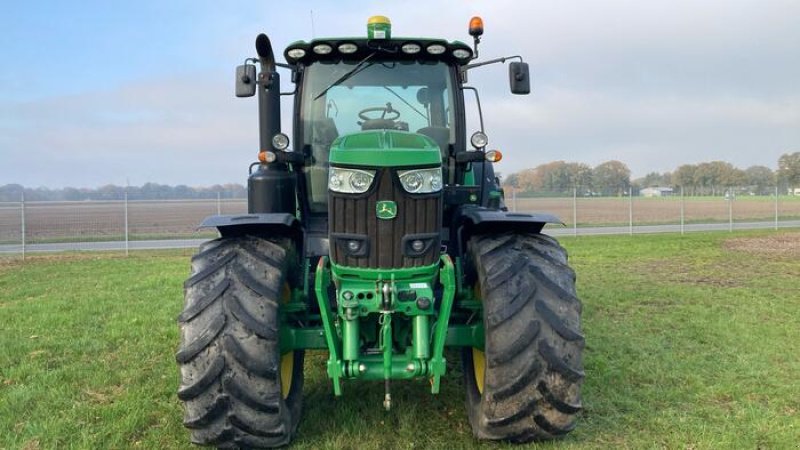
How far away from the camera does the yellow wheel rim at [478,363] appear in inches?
160

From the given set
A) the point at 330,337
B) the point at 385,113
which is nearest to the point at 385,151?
the point at 330,337

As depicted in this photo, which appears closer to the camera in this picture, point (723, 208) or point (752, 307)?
point (752, 307)

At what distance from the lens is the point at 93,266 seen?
13.9 metres

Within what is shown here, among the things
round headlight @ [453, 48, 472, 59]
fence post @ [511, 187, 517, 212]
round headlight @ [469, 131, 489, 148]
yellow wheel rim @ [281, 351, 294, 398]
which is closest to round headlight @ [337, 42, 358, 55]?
round headlight @ [453, 48, 472, 59]

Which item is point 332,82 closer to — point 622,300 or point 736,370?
point 736,370

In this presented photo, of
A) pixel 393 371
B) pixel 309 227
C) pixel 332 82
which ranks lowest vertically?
pixel 393 371

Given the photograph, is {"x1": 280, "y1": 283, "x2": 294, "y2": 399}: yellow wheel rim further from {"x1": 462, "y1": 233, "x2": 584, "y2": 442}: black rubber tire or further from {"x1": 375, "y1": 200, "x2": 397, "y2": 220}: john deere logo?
{"x1": 462, "y1": 233, "x2": 584, "y2": 442}: black rubber tire

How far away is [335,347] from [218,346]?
64cm

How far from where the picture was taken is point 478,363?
13.8 ft

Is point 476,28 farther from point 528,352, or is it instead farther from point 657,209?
point 657,209

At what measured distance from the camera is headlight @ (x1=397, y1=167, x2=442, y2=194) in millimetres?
3518

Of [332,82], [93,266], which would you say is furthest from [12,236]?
[332,82]

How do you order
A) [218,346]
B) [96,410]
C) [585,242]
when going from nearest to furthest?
[218,346], [96,410], [585,242]

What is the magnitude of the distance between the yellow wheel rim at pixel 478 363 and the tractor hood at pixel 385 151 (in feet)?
3.10
